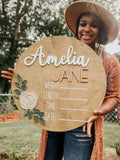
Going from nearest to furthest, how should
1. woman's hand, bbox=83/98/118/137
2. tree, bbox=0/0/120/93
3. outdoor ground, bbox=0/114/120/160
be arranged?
woman's hand, bbox=83/98/118/137
tree, bbox=0/0/120/93
outdoor ground, bbox=0/114/120/160

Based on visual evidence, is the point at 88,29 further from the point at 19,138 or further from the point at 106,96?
the point at 19,138

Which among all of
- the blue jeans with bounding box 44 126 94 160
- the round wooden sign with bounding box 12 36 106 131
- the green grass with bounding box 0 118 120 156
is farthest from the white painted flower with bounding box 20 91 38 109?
the green grass with bounding box 0 118 120 156

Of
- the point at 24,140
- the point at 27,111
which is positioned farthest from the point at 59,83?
the point at 24,140

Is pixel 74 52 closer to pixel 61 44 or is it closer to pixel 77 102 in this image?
pixel 61 44

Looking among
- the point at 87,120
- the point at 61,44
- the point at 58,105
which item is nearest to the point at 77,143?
the point at 87,120

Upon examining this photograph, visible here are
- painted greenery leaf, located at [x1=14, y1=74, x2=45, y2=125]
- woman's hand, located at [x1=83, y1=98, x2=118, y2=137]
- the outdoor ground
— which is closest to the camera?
woman's hand, located at [x1=83, y1=98, x2=118, y2=137]

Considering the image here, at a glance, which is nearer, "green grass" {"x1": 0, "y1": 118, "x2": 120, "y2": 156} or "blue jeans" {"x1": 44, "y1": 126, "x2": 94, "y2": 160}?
"blue jeans" {"x1": 44, "y1": 126, "x2": 94, "y2": 160}

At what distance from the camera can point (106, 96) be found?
1251 millimetres

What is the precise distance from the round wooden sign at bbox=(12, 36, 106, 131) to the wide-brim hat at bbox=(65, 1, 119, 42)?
23cm

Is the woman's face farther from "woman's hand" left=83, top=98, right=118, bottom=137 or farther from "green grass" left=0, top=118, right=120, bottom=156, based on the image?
"green grass" left=0, top=118, right=120, bottom=156

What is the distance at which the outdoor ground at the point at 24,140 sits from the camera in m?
2.28

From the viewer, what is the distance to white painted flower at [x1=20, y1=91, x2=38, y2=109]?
126 cm

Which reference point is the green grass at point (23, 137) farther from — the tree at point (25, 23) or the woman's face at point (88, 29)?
the woman's face at point (88, 29)

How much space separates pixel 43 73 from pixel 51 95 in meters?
0.16
